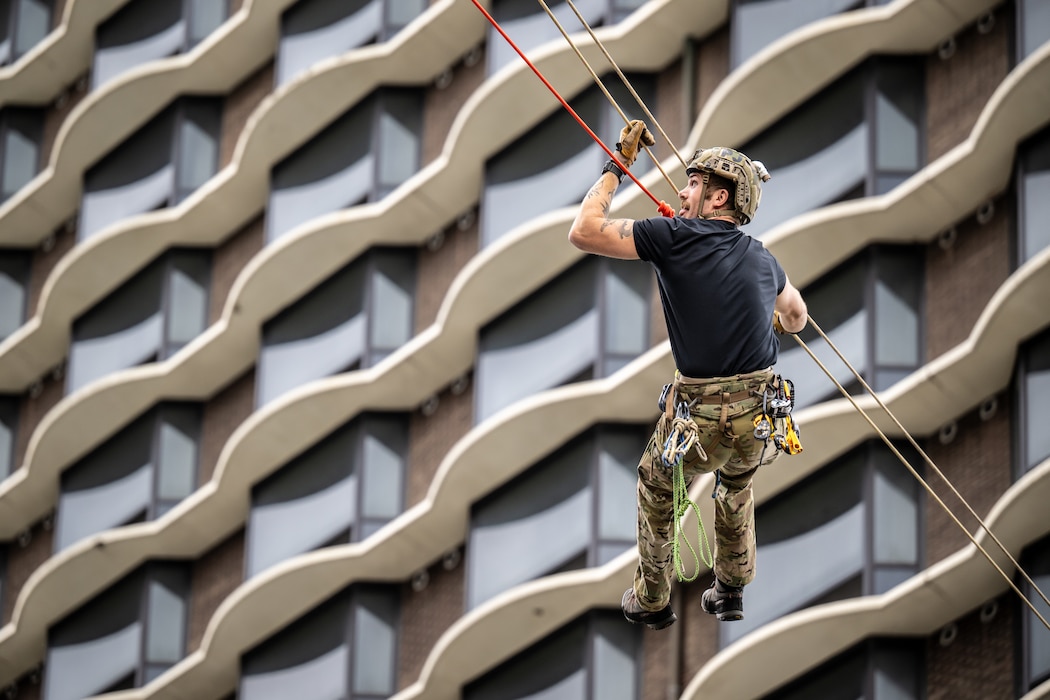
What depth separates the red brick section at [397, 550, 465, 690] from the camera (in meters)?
36.2

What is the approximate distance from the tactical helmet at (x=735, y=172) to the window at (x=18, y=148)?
29779 mm

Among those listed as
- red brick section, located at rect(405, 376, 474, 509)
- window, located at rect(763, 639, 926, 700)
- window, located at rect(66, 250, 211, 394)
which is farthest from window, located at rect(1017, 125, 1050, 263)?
window, located at rect(66, 250, 211, 394)

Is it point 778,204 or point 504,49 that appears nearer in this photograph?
point 778,204

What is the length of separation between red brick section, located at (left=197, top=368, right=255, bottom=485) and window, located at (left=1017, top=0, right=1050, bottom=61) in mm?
14698

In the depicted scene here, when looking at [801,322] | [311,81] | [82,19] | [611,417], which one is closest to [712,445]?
[801,322]

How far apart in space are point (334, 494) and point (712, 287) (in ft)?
71.5

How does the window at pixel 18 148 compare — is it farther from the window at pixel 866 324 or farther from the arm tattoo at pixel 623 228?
the arm tattoo at pixel 623 228

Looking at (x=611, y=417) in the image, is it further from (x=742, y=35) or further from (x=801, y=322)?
(x=801, y=322)

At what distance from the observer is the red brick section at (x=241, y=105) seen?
4141 cm

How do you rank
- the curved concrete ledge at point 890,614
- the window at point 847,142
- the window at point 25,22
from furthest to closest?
the window at point 25,22, the window at point 847,142, the curved concrete ledge at point 890,614

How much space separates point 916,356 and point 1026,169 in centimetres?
298

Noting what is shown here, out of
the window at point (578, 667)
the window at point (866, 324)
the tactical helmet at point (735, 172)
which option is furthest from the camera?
the window at point (578, 667)

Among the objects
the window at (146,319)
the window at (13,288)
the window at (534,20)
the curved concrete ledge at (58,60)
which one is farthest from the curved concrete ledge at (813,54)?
the window at (13,288)

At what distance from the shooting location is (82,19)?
1713 inches
